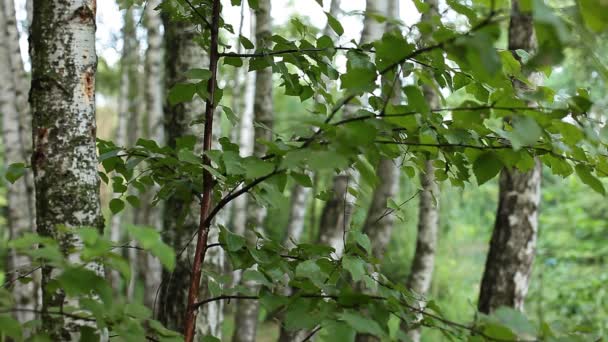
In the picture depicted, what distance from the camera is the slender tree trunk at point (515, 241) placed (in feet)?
14.3

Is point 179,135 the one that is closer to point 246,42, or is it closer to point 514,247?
point 246,42

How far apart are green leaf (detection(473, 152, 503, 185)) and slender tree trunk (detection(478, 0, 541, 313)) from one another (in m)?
3.39

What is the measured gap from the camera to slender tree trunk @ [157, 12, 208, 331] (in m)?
3.53

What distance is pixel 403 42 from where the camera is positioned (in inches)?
38.6

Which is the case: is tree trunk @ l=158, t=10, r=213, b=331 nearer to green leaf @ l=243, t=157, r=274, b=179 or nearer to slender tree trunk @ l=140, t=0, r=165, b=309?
green leaf @ l=243, t=157, r=274, b=179

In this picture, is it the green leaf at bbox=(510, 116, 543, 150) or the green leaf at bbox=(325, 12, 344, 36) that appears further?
the green leaf at bbox=(325, 12, 344, 36)

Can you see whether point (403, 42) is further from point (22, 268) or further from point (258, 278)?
point (22, 268)

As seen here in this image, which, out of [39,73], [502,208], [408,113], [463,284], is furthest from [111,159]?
[463,284]

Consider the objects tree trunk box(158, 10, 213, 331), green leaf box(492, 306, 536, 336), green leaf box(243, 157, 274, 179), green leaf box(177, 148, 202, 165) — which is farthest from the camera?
tree trunk box(158, 10, 213, 331)

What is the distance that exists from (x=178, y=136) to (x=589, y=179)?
286cm

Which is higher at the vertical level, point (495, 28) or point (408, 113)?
point (495, 28)

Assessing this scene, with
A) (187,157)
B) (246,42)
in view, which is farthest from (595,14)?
(246,42)

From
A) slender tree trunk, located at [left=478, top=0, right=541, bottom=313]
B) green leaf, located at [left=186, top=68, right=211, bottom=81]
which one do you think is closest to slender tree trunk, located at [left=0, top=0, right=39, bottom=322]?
slender tree trunk, located at [left=478, top=0, right=541, bottom=313]

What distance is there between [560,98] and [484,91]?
17 cm
